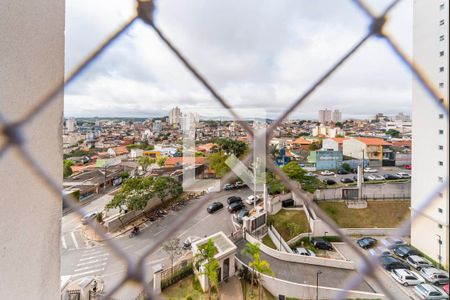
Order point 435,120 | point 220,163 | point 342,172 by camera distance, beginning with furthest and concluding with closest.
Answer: point 342,172 < point 220,163 < point 435,120

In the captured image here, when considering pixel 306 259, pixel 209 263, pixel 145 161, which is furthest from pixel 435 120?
pixel 306 259

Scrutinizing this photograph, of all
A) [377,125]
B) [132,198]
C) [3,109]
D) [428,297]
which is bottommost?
[428,297]

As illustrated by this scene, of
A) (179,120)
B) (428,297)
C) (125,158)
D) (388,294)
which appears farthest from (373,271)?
(428,297)

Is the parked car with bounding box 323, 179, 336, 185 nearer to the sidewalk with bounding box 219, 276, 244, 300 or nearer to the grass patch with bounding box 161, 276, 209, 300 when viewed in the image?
the sidewalk with bounding box 219, 276, 244, 300

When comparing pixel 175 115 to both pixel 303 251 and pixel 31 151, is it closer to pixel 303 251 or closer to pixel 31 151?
pixel 31 151

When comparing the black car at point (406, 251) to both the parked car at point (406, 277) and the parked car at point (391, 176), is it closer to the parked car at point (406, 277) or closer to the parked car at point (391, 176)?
the parked car at point (406, 277)

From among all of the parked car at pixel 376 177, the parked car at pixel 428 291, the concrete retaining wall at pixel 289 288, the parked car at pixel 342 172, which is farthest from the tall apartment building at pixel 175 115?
the parked car at pixel 342 172

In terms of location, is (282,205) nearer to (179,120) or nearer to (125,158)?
(125,158)
